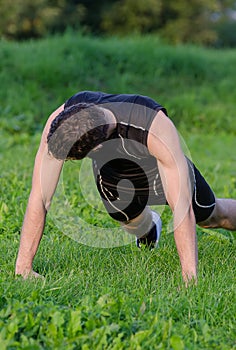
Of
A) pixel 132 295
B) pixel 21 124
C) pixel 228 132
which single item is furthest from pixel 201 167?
pixel 132 295

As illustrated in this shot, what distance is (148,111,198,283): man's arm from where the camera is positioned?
3.78m

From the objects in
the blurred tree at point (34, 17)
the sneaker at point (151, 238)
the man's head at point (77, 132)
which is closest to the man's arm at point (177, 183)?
the man's head at point (77, 132)

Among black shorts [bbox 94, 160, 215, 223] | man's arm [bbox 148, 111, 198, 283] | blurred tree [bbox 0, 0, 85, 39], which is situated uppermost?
man's arm [bbox 148, 111, 198, 283]

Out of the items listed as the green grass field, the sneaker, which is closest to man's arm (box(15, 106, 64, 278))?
the green grass field

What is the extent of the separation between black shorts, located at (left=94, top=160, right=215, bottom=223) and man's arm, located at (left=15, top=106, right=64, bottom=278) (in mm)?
568

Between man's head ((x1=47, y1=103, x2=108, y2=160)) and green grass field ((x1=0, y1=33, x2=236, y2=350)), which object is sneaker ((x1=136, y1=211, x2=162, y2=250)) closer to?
green grass field ((x1=0, y1=33, x2=236, y2=350))

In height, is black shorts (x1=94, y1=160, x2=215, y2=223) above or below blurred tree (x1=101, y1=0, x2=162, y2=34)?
above

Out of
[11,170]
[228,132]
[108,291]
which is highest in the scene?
[108,291]

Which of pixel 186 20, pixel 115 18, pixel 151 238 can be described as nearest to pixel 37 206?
pixel 151 238

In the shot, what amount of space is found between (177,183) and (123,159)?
1.86ft

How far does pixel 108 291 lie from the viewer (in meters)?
3.59

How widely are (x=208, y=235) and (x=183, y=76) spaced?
10.6 m

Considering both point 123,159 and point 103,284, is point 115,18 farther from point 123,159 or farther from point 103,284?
point 103,284

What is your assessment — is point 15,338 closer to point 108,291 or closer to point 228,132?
point 108,291
